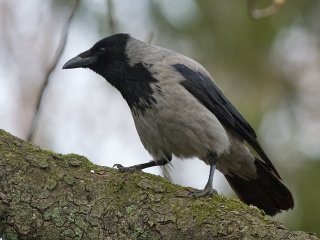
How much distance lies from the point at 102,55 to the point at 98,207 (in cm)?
227

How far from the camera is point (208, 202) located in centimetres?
421

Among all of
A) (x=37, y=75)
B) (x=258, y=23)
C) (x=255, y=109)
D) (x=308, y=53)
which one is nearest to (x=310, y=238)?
(x=255, y=109)

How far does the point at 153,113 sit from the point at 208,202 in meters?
1.48

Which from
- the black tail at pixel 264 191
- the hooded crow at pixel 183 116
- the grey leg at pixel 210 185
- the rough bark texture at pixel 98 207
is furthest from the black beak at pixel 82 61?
the rough bark texture at pixel 98 207

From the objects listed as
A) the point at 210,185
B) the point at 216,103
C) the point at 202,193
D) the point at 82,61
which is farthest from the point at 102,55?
the point at 202,193

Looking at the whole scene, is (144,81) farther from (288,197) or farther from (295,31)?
(295,31)

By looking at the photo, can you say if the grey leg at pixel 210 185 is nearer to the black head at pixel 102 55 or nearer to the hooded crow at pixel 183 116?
the hooded crow at pixel 183 116

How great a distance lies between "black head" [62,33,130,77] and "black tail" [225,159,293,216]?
56.4 inches

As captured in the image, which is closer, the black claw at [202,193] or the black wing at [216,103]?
the black claw at [202,193]

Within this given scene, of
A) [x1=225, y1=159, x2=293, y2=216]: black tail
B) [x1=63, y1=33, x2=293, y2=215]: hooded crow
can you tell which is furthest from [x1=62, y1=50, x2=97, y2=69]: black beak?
[x1=225, y1=159, x2=293, y2=216]: black tail

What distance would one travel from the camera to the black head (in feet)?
20.3

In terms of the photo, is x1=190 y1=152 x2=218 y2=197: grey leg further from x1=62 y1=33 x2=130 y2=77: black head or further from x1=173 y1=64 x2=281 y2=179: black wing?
x1=62 y1=33 x2=130 y2=77: black head

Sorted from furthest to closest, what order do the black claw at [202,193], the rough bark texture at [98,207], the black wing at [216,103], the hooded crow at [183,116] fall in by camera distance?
the black wing at [216,103]
the hooded crow at [183,116]
the black claw at [202,193]
the rough bark texture at [98,207]

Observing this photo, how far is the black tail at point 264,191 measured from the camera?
5914mm
